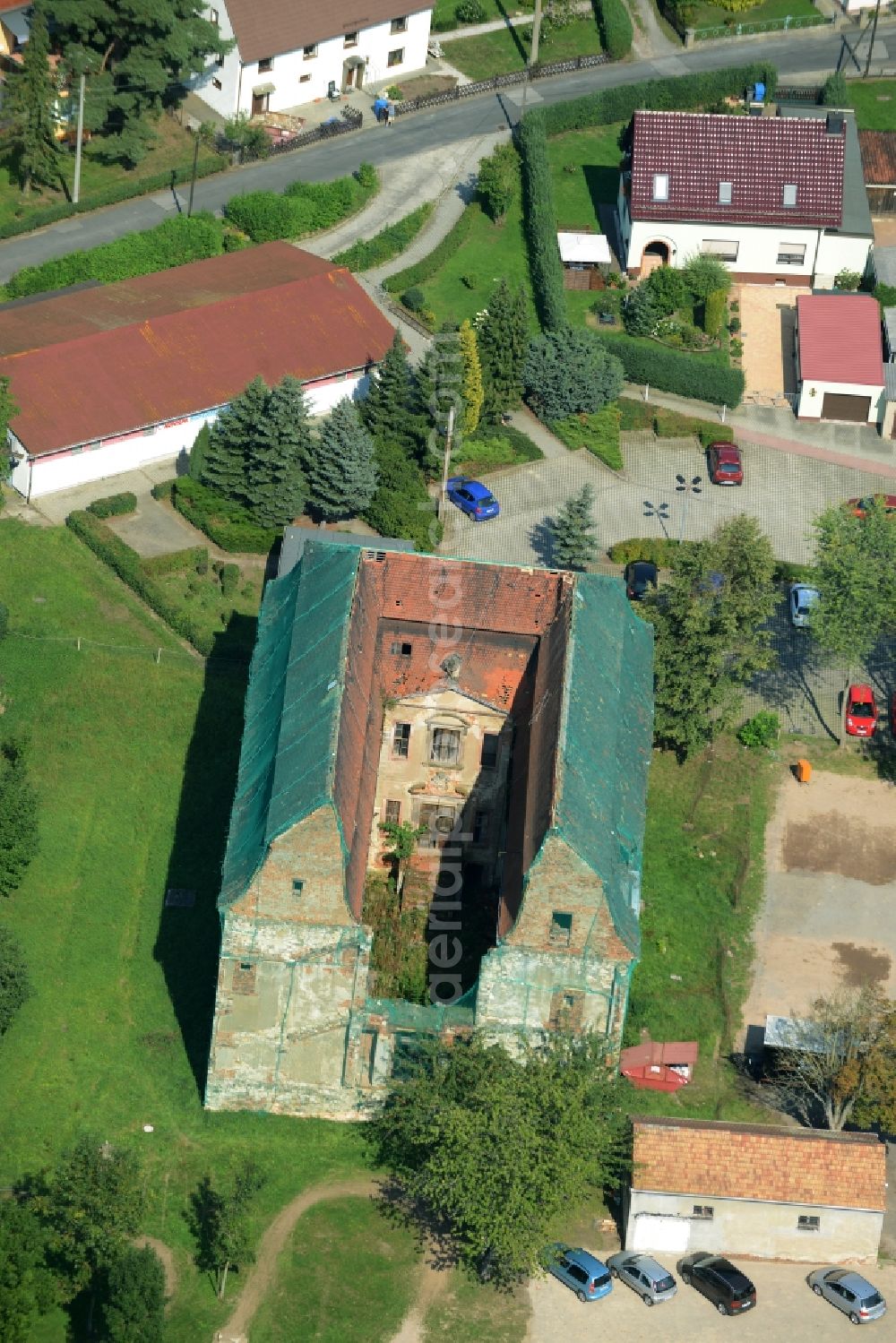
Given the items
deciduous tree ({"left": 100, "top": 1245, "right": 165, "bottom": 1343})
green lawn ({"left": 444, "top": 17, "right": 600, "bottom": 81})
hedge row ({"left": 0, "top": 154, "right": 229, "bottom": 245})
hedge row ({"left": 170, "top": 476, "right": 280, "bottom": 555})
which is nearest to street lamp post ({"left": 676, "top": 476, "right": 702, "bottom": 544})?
hedge row ({"left": 170, "top": 476, "right": 280, "bottom": 555})

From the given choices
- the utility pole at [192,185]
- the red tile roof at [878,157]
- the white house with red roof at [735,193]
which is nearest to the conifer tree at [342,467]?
the utility pole at [192,185]

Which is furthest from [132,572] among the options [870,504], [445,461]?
[870,504]

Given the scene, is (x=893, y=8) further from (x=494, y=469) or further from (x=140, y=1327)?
(x=140, y=1327)

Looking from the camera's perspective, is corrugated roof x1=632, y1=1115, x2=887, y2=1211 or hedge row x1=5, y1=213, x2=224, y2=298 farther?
hedge row x1=5, y1=213, x2=224, y2=298

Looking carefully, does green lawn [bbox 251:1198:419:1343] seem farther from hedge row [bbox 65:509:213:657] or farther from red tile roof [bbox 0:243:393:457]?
red tile roof [bbox 0:243:393:457]

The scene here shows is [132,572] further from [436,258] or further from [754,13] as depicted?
[754,13]

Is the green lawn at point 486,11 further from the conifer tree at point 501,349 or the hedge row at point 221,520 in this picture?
the hedge row at point 221,520
